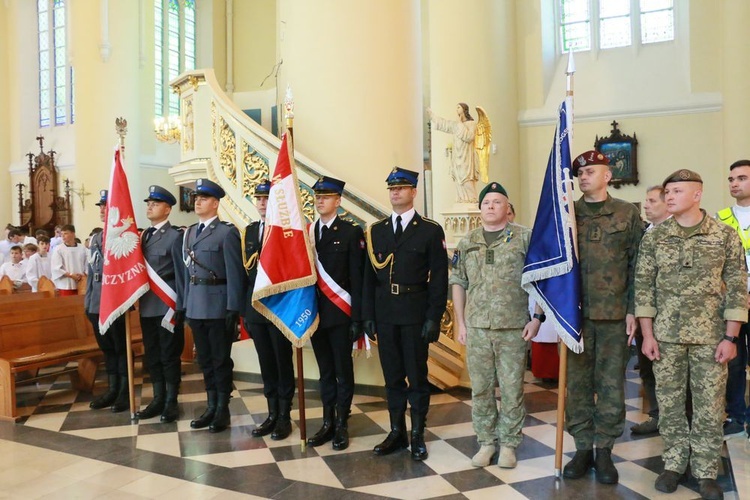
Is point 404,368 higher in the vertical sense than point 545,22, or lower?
lower

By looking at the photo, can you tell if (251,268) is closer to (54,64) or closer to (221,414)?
(221,414)

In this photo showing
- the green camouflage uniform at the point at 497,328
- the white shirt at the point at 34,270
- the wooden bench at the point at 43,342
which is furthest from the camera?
the white shirt at the point at 34,270

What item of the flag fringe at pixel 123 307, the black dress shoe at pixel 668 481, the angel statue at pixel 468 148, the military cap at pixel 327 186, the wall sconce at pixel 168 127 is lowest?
the black dress shoe at pixel 668 481

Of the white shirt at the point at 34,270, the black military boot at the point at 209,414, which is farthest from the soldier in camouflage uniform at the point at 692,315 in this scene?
the white shirt at the point at 34,270

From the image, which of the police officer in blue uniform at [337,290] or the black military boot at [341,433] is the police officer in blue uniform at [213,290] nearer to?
the police officer in blue uniform at [337,290]

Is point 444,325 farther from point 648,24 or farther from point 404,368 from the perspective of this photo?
point 648,24

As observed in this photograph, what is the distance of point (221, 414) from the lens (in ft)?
14.3

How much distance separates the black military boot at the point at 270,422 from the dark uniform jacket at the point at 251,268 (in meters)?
0.59

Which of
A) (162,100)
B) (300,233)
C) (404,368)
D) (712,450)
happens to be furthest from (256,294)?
(162,100)

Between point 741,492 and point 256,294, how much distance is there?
2748 mm

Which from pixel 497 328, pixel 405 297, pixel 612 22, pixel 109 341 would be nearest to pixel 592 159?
pixel 497 328

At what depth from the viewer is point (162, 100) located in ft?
52.6

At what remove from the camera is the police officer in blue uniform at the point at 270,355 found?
4148 mm

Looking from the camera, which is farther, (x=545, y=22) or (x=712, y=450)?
(x=545, y=22)
